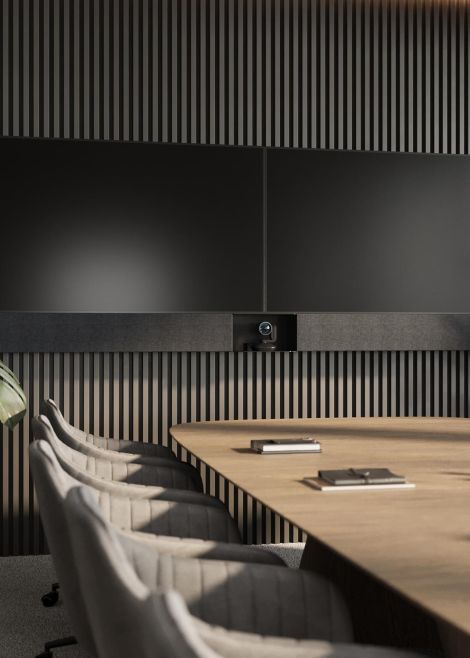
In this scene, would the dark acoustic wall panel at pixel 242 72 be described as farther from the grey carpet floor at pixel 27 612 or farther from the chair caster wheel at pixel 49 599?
the chair caster wheel at pixel 49 599

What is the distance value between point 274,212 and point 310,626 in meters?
4.04

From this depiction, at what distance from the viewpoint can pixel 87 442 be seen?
466cm

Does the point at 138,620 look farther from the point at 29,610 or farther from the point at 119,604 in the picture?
the point at 29,610

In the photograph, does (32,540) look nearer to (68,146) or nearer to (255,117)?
(68,146)

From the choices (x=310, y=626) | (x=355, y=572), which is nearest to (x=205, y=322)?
(x=355, y=572)

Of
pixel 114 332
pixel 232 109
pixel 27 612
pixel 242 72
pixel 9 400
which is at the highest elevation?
pixel 242 72

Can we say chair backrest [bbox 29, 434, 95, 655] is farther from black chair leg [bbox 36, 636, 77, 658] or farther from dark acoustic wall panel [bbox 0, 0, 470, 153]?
dark acoustic wall panel [bbox 0, 0, 470, 153]

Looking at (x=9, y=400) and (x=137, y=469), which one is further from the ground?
(x=9, y=400)

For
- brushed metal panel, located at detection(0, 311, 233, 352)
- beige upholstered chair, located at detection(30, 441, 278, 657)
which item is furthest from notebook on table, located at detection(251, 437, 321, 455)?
brushed metal panel, located at detection(0, 311, 233, 352)

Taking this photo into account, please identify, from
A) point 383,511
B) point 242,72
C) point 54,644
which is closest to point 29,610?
point 54,644

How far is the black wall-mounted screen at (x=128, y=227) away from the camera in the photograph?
5688 mm

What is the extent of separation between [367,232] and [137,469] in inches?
106

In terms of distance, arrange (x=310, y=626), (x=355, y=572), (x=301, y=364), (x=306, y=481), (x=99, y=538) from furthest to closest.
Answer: (x=301, y=364)
(x=355, y=572)
(x=306, y=481)
(x=310, y=626)
(x=99, y=538)

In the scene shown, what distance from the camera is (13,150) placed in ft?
18.7
